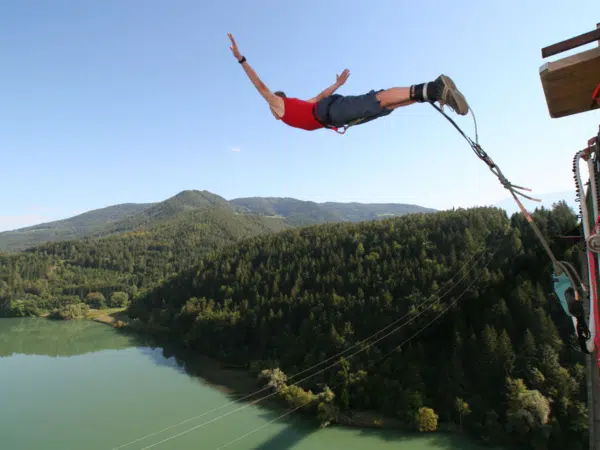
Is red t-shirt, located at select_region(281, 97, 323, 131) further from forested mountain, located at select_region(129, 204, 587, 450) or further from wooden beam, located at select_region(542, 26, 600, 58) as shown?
forested mountain, located at select_region(129, 204, 587, 450)

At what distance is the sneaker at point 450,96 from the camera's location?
2.36m

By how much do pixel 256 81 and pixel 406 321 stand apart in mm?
34724

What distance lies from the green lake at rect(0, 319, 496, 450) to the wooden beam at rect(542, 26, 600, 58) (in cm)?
2764

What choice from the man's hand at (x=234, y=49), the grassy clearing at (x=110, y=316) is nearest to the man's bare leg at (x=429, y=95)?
the man's hand at (x=234, y=49)

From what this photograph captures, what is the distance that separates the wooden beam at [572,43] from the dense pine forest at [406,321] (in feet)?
88.8

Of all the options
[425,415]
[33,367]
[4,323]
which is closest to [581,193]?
[425,415]

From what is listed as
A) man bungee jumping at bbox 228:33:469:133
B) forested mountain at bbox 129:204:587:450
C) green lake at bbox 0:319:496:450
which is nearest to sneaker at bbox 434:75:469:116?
man bungee jumping at bbox 228:33:469:133

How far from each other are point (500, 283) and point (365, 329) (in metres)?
12.4

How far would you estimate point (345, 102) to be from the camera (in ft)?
9.14

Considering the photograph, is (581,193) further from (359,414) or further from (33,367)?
(33,367)

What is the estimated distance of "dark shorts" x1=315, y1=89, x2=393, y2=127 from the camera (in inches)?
105

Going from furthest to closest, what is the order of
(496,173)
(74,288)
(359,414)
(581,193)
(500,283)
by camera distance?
(74,288) < (500,283) < (359,414) < (496,173) < (581,193)

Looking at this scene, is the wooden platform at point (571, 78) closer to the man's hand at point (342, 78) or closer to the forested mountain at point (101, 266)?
the man's hand at point (342, 78)

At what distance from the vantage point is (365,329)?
36.4 meters
